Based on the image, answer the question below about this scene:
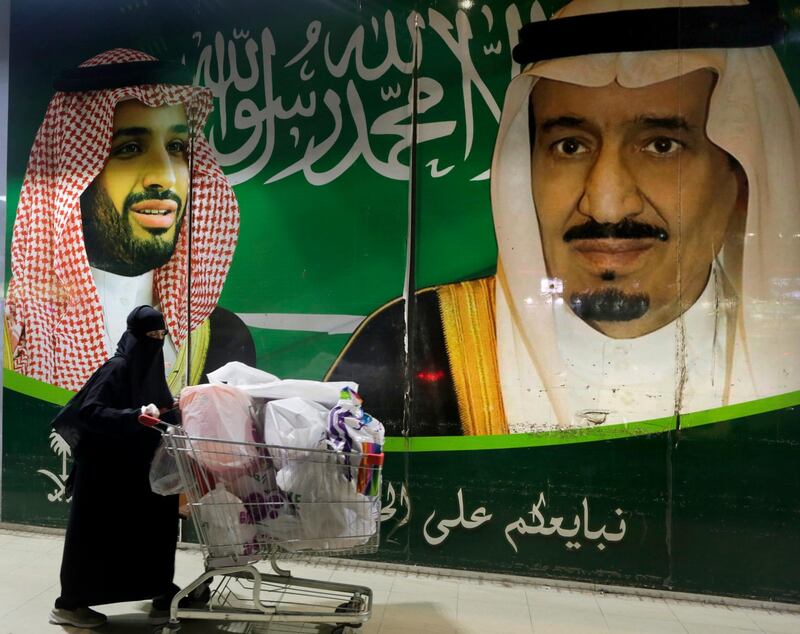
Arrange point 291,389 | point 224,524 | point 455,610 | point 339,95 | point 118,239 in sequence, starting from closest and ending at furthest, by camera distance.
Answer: point 224,524
point 291,389
point 455,610
point 339,95
point 118,239

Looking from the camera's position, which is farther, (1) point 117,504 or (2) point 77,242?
(2) point 77,242

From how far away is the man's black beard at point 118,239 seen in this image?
13.5 ft

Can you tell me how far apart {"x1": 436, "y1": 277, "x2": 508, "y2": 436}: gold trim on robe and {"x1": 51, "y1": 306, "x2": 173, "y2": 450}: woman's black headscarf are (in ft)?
4.93

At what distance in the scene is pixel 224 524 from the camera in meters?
2.49

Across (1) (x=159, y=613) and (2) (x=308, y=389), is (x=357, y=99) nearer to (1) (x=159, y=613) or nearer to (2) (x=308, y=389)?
(2) (x=308, y=389)

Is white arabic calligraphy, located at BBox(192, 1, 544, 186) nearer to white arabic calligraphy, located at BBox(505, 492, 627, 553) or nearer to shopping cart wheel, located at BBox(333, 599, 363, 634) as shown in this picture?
white arabic calligraphy, located at BBox(505, 492, 627, 553)

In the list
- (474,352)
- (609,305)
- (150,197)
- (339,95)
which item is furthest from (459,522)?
(150,197)

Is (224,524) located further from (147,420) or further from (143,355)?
(143,355)

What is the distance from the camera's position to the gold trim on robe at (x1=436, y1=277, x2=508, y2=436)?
3.63 m

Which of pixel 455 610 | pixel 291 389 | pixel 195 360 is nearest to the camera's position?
pixel 291 389

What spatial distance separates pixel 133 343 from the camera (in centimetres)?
289

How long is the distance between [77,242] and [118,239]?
0.29 m

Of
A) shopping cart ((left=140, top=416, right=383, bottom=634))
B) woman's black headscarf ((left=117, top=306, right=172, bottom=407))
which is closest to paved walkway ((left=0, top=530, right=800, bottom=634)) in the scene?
shopping cart ((left=140, top=416, right=383, bottom=634))

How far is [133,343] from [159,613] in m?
1.21
